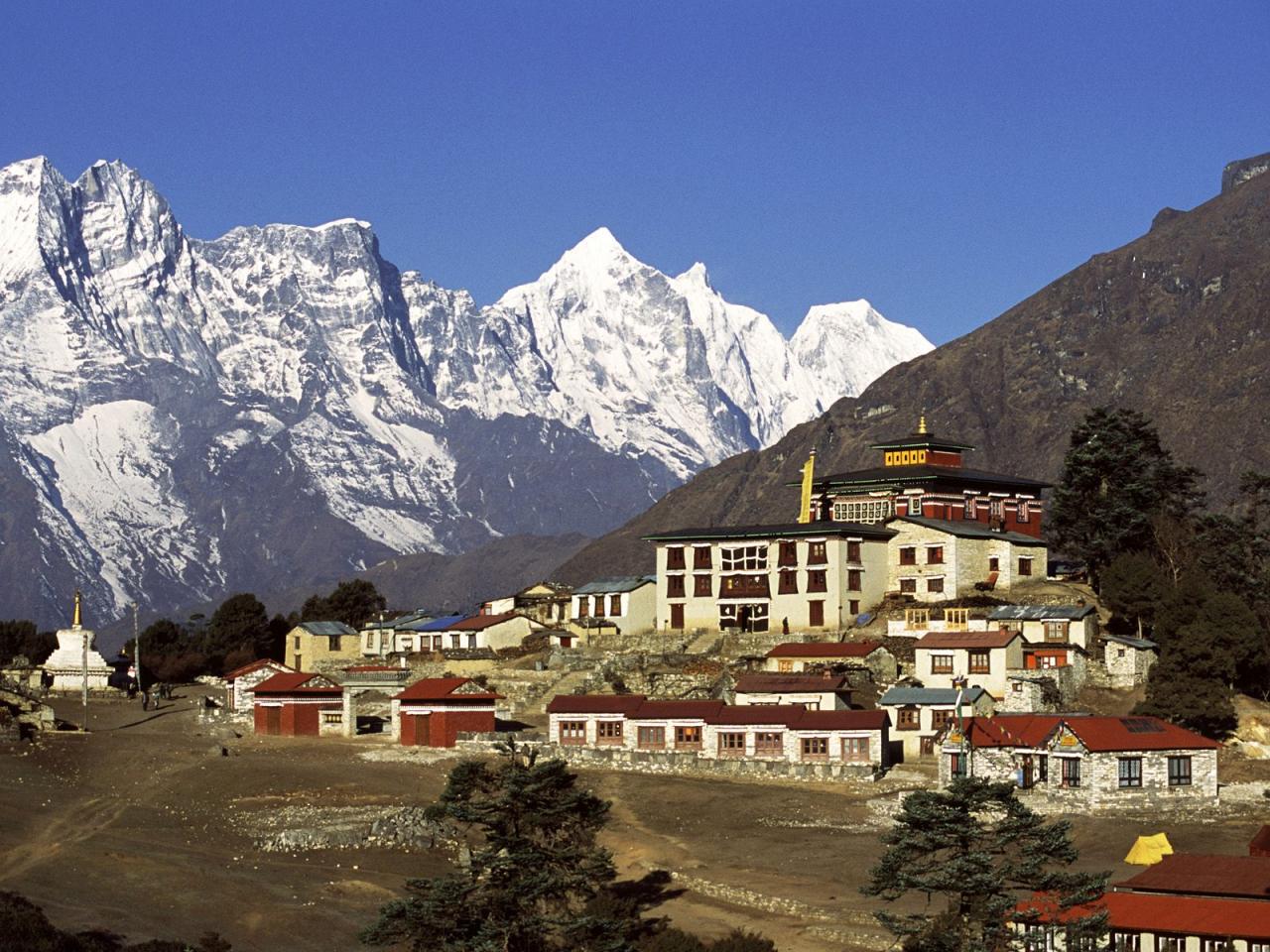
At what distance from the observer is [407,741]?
113m

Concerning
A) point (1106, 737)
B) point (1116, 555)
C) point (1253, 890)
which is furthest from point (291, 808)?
point (1116, 555)

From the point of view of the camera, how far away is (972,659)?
361ft

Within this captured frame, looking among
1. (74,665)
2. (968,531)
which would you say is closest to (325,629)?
(74,665)

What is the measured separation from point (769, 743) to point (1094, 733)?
17359mm

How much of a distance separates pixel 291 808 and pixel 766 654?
33.4 m

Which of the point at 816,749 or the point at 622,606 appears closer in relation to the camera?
the point at 816,749

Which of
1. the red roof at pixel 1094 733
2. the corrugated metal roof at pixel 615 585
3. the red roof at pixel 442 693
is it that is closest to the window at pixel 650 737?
the red roof at pixel 442 693

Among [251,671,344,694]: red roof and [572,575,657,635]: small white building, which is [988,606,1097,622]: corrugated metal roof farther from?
[251,671,344,694]: red roof

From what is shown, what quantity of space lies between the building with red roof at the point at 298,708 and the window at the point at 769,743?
1031 inches

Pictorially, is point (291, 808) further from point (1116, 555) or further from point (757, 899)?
point (1116, 555)

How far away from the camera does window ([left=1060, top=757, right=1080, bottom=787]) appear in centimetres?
9144

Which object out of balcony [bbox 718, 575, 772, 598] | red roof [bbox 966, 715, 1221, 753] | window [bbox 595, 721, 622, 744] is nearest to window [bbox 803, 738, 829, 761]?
red roof [bbox 966, 715, 1221, 753]

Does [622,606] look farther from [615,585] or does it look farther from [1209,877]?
[1209,877]

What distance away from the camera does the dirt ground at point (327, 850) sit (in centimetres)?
7675
